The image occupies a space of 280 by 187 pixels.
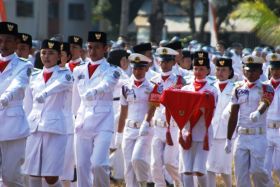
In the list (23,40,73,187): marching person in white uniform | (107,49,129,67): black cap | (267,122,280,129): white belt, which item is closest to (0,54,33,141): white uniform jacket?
(23,40,73,187): marching person in white uniform

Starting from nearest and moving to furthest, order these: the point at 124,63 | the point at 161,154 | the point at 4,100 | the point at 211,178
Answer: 1. the point at 4,100
2. the point at 161,154
3. the point at 211,178
4. the point at 124,63

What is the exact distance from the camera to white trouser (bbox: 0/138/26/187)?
12.0 meters

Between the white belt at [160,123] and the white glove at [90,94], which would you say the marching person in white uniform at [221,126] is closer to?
the white belt at [160,123]

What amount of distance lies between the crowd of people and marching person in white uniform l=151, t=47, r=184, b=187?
15 millimetres

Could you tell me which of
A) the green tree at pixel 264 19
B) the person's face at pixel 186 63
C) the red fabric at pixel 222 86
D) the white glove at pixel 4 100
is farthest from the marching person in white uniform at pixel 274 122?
the green tree at pixel 264 19

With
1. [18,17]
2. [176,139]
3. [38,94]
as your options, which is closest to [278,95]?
[176,139]

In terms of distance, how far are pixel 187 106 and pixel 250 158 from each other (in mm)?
1088

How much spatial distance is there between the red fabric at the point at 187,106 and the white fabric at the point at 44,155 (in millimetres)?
1625

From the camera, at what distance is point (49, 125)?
12.9m

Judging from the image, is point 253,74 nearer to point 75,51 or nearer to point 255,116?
point 255,116

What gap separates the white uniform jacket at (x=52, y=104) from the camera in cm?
1287

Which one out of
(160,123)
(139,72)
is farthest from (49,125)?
(160,123)

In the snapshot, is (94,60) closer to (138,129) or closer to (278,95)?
(138,129)

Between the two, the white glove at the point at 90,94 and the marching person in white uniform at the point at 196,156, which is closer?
the white glove at the point at 90,94
